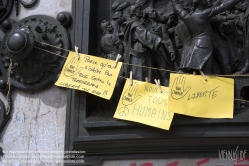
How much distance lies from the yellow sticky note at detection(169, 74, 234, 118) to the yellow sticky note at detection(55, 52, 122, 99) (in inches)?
12.3

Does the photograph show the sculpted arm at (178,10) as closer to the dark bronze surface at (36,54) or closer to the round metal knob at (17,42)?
the dark bronze surface at (36,54)

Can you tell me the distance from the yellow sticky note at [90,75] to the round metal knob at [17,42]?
9.5 inches

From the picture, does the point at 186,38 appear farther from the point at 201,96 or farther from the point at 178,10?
the point at 201,96

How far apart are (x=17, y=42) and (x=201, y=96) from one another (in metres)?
0.96

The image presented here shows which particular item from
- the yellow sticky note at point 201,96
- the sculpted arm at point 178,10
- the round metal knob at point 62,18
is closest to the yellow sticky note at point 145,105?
the yellow sticky note at point 201,96

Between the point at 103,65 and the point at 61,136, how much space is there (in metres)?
0.42

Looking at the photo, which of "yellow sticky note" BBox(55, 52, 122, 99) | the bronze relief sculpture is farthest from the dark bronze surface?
the bronze relief sculpture

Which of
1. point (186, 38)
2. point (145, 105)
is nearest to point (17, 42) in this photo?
point (145, 105)

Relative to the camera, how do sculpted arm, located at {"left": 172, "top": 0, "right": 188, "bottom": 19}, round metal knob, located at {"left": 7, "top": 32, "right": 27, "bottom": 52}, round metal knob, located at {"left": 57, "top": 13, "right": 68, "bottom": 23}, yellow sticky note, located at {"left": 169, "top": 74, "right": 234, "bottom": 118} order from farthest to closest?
round metal knob, located at {"left": 57, "top": 13, "right": 68, "bottom": 23}
round metal knob, located at {"left": 7, "top": 32, "right": 27, "bottom": 52}
sculpted arm, located at {"left": 172, "top": 0, "right": 188, "bottom": 19}
yellow sticky note, located at {"left": 169, "top": 74, "right": 234, "bottom": 118}

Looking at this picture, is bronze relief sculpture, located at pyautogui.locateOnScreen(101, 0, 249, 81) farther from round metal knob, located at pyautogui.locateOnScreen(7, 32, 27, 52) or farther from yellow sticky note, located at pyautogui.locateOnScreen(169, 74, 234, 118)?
round metal knob, located at pyautogui.locateOnScreen(7, 32, 27, 52)

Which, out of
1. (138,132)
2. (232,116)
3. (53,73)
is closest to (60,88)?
(53,73)

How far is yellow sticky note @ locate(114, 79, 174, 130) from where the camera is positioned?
2.45 metres

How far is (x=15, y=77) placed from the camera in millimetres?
2875

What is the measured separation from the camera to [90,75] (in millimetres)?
2646
